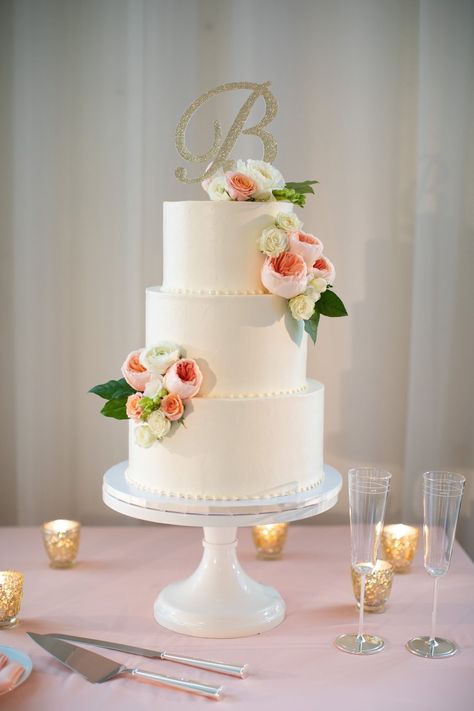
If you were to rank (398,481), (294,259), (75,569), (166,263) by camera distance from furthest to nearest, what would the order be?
(398,481) → (75,569) → (166,263) → (294,259)

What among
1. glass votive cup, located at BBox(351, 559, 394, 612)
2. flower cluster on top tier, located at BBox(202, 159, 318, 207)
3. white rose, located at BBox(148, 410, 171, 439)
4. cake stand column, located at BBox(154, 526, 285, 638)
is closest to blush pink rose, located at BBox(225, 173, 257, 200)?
flower cluster on top tier, located at BBox(202, 159, 318, 207)

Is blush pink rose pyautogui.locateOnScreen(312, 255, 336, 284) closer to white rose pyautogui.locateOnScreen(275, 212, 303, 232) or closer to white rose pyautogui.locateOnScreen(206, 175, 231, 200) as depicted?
white rose pyautogui.locateOnScreen(275, 212, 303, 232)

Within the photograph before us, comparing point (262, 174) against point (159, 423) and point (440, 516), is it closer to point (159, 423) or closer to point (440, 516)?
point (159, 423)

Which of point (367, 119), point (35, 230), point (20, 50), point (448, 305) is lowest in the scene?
point (448, 305)

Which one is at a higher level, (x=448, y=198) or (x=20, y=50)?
(x=20, y=50)

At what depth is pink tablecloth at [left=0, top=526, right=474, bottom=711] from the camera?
150 cm

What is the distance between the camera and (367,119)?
244cm

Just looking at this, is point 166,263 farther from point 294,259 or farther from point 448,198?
point 448,198

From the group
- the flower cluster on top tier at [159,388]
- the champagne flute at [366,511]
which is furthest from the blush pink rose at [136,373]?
the champagne flute at [366,511]

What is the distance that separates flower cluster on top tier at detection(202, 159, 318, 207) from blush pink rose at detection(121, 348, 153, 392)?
36cm

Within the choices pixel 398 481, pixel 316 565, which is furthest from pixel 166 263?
pixel 398 481

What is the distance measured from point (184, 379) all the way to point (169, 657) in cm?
52

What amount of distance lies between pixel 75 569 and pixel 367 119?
1.43 meters

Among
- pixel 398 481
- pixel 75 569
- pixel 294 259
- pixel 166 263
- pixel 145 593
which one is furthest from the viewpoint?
pixel 398 481
